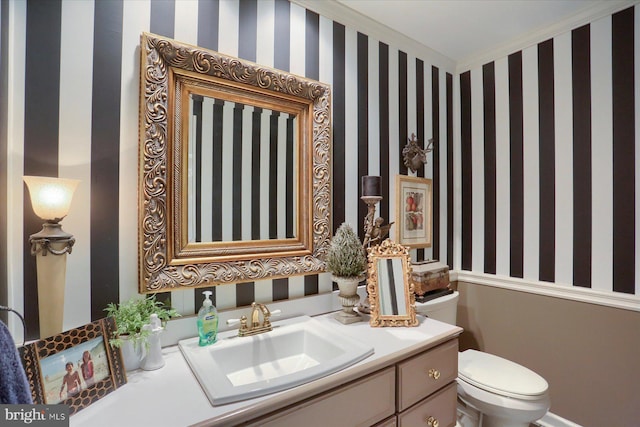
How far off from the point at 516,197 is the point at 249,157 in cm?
187

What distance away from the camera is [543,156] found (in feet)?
6.44

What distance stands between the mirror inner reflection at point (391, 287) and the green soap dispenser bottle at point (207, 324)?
29.8 inches

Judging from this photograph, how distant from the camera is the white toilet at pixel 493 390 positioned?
1432 mm

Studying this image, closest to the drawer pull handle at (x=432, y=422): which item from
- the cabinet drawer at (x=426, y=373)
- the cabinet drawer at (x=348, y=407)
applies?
the cabinet drawer at (x=426, y=373)

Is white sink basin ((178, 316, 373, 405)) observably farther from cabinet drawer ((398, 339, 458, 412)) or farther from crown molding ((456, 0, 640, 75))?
crown molding ((456, 0, 640, 75))

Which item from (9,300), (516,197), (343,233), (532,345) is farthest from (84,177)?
(532,345)

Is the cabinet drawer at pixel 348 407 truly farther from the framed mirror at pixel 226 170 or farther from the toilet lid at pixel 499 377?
the toilet lid at pixel 499 377

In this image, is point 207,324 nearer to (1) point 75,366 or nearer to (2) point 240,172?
(1) point 75,366

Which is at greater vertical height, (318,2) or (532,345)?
(318,2)

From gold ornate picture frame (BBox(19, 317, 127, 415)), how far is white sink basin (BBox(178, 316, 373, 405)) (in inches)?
9.4

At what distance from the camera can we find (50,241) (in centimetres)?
90

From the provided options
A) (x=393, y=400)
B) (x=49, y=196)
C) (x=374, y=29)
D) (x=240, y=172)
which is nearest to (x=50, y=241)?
(x=49, y=196)

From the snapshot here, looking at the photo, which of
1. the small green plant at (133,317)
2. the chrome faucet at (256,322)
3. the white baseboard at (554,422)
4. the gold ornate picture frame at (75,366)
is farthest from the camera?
the white baseboard at (554,422)

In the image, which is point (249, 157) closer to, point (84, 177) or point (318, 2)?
point (84, 177)
